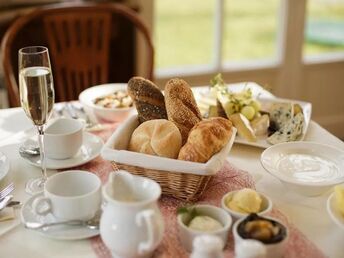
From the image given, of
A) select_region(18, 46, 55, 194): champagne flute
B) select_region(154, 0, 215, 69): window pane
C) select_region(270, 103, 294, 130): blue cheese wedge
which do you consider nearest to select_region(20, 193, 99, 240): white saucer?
select_region(18, 46, 55, 194): champagne flute

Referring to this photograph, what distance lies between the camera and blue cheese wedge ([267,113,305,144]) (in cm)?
143

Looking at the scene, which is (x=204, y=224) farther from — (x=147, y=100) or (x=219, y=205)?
(x=147, y=100)

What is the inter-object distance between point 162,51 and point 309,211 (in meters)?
2.24

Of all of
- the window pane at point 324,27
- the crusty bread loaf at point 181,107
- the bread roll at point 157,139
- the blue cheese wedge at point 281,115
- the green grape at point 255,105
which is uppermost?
the crusty bread loaf at point 181,107

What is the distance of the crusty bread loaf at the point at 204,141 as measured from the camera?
3.62 feet

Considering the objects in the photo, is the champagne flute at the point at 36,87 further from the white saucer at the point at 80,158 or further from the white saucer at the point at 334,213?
the white saucer at the point at 334,213

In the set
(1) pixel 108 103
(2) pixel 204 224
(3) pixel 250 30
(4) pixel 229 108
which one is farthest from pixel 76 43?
(3) pixel 250 30

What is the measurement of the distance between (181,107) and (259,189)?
0.83 feet

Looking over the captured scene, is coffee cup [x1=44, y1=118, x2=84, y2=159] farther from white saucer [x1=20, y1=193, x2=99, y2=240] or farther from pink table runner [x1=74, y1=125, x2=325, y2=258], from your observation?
white saucer [x1=20, y1=193, x2=99, y2=240]

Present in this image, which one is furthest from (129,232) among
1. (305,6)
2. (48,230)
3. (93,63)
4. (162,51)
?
(305,6)

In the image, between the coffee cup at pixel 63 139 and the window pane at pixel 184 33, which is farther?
the window pane at pixel 184 33

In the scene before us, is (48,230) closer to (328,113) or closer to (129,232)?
(129,232)

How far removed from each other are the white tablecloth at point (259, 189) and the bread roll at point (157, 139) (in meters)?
0.23

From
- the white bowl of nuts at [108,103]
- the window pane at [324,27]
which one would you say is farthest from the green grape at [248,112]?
the window pane at [324,27]
